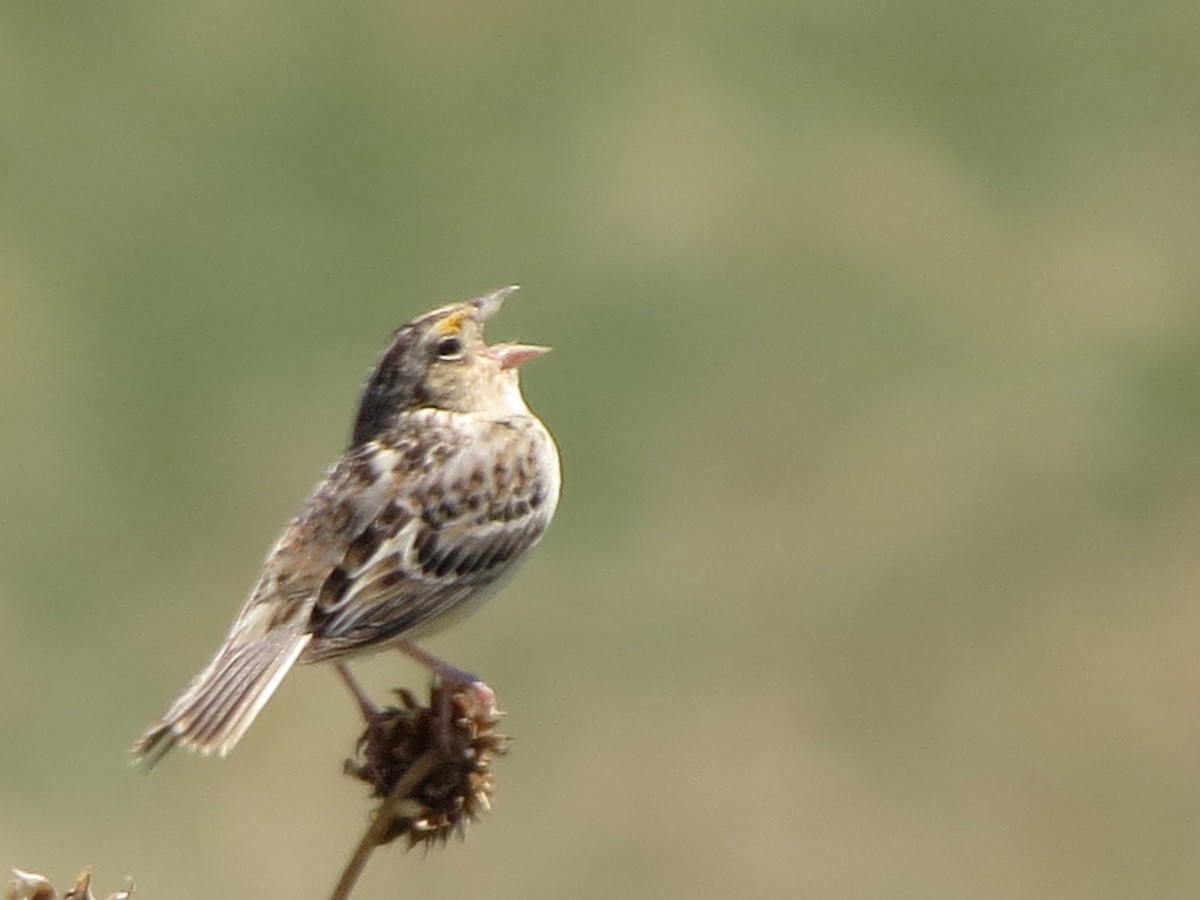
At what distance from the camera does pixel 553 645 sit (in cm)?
1462

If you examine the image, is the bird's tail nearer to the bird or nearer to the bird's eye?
the bird

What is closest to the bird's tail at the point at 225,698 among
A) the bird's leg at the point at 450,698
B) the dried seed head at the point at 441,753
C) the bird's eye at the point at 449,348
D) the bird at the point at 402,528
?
the bird at the point at 402,528

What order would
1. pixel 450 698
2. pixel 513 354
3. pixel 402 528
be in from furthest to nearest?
pixel 513 354 → pixel 402 528 → pixel 450 698

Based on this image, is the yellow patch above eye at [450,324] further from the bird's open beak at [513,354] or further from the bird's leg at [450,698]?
the bird's leg at [450,698]

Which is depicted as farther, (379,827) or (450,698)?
(450,698)

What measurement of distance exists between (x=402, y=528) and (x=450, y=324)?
826 millimetres

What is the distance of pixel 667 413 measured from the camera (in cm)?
1647

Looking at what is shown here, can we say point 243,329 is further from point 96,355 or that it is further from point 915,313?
point 915,313

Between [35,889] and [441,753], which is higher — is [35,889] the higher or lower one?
the lower one

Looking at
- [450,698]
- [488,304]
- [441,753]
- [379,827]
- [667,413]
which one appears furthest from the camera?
[667,413]

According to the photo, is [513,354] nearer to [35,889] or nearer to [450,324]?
[450,324]

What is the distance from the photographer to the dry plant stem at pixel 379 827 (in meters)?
4.55

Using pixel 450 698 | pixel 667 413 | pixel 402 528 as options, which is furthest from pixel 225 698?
pixel 667 413

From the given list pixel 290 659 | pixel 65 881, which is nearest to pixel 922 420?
pixel 65 881
